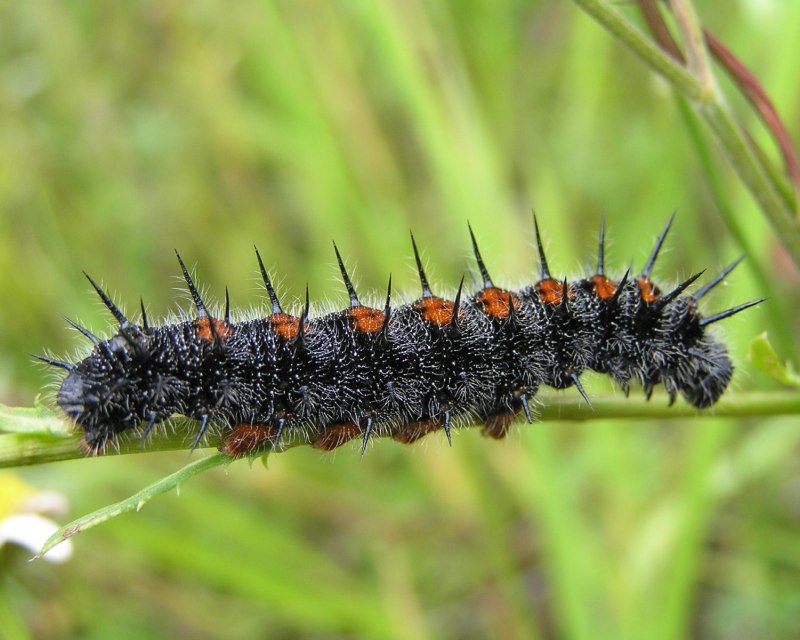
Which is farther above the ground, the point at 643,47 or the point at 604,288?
the point at 643,47

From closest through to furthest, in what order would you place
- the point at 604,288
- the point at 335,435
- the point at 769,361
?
the point at 769,361
the point at 335,435
the point at 604,288

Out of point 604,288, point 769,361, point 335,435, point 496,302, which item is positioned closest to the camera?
point 769,361

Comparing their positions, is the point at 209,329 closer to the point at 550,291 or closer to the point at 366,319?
the point at 366,319

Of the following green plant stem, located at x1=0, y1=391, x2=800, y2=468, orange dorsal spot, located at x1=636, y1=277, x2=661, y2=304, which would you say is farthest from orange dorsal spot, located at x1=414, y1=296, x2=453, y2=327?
orange dorsal spot, located at x1=636, y1=277, x2=661, y2=304

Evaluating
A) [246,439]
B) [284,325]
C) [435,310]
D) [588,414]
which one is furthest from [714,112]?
[246,439]

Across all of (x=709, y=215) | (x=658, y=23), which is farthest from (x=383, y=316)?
(x=709, y=215)

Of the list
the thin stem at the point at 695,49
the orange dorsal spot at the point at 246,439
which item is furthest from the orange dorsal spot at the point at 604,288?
the orange dorsal spot at the point at 246,439

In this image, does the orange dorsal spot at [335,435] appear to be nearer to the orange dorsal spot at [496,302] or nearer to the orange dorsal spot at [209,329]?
the orange dorsal spot at [209,329]
